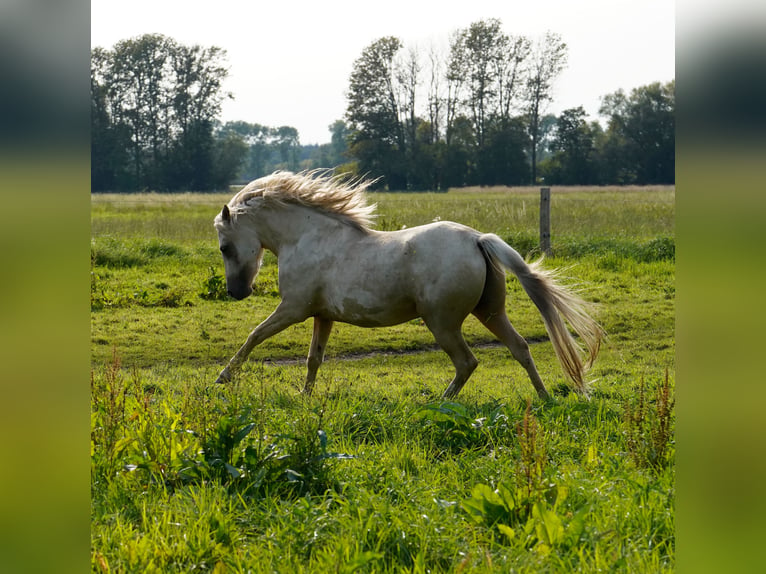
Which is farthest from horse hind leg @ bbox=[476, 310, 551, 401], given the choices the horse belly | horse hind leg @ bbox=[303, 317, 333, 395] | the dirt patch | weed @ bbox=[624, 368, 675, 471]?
the dirt patch

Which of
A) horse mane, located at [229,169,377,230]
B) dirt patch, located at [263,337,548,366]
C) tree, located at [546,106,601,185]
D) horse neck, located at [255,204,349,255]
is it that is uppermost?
tree, located at [546,106,601,185]

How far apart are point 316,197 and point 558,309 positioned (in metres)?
2.48

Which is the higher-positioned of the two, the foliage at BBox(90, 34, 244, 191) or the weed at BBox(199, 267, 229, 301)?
the foliage at BBox(90, 34, 244, 191)

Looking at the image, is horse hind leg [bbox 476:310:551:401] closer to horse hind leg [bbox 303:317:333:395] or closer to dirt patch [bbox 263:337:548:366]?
horse hind leg [bbox 303:317:333:395]

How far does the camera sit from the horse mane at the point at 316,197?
23.2 ft

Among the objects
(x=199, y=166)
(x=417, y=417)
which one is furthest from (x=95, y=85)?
(x=417, y=417)

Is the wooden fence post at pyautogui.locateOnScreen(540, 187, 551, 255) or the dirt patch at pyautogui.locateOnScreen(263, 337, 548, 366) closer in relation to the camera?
the dirt patch at pyautogui.locateOnScreen(263, 337, 548, 366)

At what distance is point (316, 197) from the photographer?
712 cm

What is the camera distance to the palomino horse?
6.23 m

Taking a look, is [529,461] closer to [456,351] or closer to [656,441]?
[656,441]

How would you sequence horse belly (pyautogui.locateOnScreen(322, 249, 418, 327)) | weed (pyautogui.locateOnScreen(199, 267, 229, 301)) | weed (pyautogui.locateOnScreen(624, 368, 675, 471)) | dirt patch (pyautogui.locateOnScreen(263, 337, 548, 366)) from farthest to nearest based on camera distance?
weed (pyautogui.locateOnScreen(199, 267, 229, 301)) < dirt patch (pyautogui.locateOnScreen(263, 337, 548, 366)) < horse belly (pyautogui.locateOnScreen(322, 249, 418, 327)) < weed (pyautogui.locateOnScreen(624, 368, 675, 471))

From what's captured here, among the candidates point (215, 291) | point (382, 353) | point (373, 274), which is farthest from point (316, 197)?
point (215, 291)

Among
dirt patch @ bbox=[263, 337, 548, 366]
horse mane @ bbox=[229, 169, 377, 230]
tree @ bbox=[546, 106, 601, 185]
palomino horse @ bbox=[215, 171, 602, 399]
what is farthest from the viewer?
tree @ bbox=[546, 106, 601, 185]
